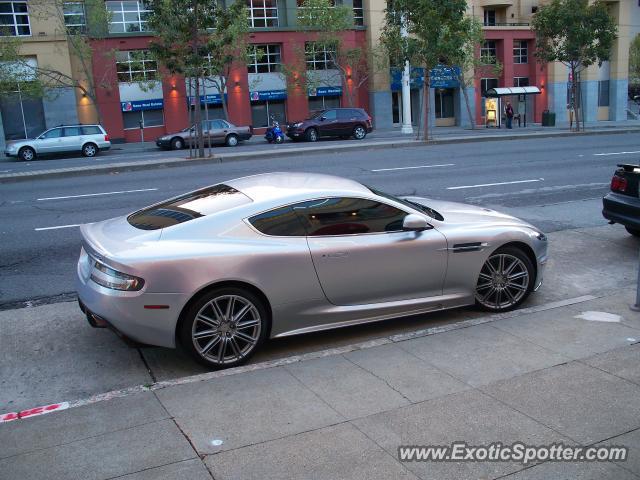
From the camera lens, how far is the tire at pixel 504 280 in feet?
21.2

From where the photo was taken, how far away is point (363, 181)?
16188 millimetres

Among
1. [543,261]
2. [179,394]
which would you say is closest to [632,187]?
[543,261]

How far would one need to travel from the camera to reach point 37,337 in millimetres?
6184

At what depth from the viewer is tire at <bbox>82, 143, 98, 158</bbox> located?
103 ft

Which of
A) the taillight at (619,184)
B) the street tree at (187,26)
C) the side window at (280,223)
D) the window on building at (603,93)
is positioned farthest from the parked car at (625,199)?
the window on building at (603,93)

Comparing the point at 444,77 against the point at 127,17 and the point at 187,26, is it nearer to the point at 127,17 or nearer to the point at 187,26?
the point at 127,17

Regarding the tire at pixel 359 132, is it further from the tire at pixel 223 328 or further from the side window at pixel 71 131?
the tire at pixel 223 328

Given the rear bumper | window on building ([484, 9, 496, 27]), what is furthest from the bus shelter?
the rear bumper

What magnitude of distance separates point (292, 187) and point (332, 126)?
28581mm

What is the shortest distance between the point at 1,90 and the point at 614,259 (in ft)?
112

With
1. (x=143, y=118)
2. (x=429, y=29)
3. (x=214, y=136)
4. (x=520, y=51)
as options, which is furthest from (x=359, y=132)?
(x=520, y=51)

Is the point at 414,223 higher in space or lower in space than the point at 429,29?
lower

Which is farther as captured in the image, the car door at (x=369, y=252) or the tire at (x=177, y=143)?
the tire at (x=177, y=143)

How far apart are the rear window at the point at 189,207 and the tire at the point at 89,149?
26855 millimetres
